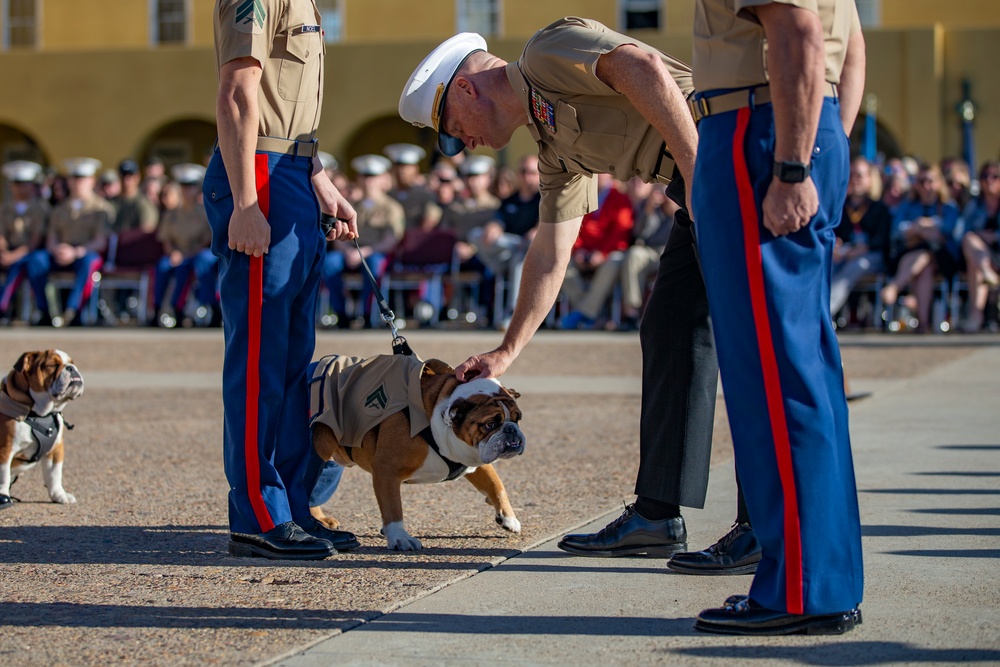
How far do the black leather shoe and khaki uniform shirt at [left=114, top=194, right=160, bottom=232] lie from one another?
15.7 m

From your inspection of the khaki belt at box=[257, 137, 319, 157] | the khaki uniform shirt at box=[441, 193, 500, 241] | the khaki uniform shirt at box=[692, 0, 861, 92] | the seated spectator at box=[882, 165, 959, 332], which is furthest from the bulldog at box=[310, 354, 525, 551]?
the khaki uniform shirt at box=[441, 193, 500, 241]

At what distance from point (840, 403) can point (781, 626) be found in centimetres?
59

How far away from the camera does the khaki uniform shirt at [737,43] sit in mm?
3639

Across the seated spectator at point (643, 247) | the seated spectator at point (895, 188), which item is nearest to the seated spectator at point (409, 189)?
the seated spectator at point (643, 247)

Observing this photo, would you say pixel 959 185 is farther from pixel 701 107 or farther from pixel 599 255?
pixel 701 107

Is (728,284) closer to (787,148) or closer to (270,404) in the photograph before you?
(787,148)

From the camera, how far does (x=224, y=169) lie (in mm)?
4801

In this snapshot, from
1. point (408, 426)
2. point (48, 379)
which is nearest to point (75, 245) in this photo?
point (48, 379)

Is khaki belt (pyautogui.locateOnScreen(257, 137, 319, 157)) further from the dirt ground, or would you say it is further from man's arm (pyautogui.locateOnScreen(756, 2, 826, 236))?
man's arm (pyautogui.locateOnScreen(756, 2, 826, 236))

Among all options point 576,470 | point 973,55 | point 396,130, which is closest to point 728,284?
point 576,470

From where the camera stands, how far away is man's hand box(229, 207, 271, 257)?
15.1 feet

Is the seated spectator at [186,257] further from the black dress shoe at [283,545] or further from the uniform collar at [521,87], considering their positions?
the uniform collar at [521,87]

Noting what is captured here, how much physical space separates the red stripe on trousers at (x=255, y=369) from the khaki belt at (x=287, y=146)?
4 centimetres

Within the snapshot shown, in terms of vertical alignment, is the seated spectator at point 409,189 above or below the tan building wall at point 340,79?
below
